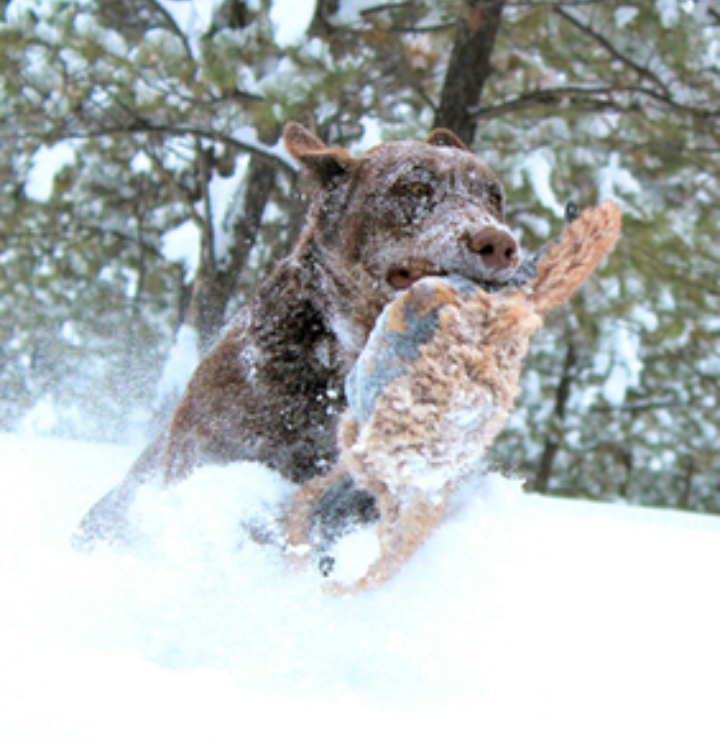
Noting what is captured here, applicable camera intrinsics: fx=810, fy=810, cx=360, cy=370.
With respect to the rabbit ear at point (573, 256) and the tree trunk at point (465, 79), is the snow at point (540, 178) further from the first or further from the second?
the rabbit ear at point (573, 256)

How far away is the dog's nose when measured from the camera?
2.09 metres

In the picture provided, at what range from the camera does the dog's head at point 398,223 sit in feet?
6.97

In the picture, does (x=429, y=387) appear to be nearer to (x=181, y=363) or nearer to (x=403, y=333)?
(x=403, y=333)

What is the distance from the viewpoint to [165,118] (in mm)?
6598

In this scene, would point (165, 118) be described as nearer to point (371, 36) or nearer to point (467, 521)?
point (371, 36)

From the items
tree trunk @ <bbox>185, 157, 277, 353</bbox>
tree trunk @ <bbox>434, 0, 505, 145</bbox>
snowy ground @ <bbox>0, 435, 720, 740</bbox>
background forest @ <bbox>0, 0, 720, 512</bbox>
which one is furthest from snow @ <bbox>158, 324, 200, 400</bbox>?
snowy ground @ <bbox>0, 435, 720, 740</bbox>

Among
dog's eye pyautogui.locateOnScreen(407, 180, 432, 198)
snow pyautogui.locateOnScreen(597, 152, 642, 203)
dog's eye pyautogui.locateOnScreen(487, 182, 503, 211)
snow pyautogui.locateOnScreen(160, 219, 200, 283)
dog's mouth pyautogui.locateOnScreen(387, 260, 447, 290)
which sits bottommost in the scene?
snow pyautogui.locateOnScreen(160, 219, 200, 283)

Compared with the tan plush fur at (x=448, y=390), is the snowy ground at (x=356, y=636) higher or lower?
lower

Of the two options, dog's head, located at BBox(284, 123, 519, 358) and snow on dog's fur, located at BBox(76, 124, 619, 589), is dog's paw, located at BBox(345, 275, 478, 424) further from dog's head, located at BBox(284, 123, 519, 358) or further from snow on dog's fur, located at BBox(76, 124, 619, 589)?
dog's head, located at BBox(284, 123, 519, 358)

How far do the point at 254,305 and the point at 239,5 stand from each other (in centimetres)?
380

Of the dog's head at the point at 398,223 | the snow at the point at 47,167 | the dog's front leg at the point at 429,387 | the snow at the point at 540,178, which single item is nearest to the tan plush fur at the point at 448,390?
the dog's front leg at the point at 429,387

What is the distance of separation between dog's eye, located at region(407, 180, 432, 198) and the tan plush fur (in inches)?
27.0

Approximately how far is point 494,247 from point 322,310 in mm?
638

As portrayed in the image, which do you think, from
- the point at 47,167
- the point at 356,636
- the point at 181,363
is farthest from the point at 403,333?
the point at 47,167
